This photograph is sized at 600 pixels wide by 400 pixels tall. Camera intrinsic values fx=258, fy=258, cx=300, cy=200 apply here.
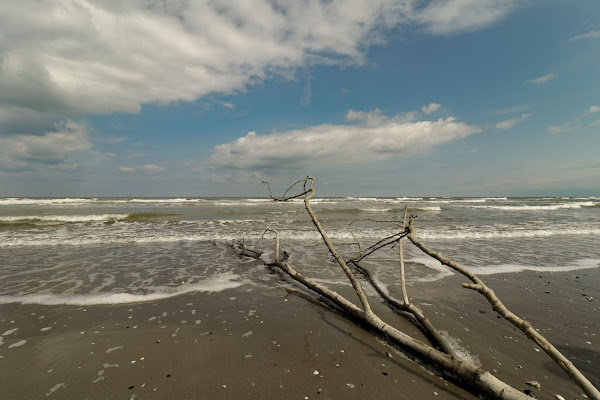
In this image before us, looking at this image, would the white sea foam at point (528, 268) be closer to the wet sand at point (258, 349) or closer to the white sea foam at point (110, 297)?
the wet sand at point (258, 349)

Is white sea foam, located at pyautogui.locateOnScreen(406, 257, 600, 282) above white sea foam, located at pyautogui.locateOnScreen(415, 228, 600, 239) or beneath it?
beneath

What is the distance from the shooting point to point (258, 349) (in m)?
3.66

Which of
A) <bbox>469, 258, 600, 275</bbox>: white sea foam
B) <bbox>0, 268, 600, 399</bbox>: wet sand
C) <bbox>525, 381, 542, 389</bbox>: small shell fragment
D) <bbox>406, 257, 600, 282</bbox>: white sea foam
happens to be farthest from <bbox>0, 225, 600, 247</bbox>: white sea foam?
<bbox>525, 381, 542, 389</bbox>: small shell fragment

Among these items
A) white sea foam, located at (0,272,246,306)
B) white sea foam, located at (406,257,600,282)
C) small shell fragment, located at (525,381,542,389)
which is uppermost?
small shell fragment, located at (525,381,542,389)

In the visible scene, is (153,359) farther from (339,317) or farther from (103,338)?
(339,317)

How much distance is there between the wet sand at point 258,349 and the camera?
288 centimetres

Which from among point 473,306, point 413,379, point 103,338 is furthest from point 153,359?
point 473,306

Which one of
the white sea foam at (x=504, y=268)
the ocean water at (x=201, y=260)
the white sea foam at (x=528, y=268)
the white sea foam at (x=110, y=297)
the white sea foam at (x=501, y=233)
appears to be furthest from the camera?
the white sea foam at (x=501, y=233)

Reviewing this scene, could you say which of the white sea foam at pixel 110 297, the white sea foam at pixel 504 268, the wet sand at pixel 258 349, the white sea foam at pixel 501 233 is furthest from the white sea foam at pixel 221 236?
the wet sand at pixel 258 349

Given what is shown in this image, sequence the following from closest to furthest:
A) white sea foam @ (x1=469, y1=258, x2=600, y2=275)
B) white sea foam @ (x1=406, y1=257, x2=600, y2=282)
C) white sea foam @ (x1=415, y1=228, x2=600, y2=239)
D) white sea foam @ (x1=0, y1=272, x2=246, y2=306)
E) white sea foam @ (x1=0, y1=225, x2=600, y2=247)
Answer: white sea foam @ (x1=0, y1=272, x2=246, y2=306) → white sea foam @ (x1=406, y1=257, x2=600, y2=282) → white sea foam @ (x1=469, y1=258, x2=600, y2=275) → white sea foam @ (x1=0, y1=225, x2=600, y2=247) → white sea foam @ (x1=415, y1=228, x2=600, y2=239)

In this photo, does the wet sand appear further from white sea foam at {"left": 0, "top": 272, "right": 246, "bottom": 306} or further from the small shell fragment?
white sea foam at {"left": 0, "top": 272, "right": 246, "bottom": 306}

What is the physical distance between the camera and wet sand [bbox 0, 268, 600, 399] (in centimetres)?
288

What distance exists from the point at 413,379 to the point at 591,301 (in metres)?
5.47

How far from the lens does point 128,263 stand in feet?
27.4
